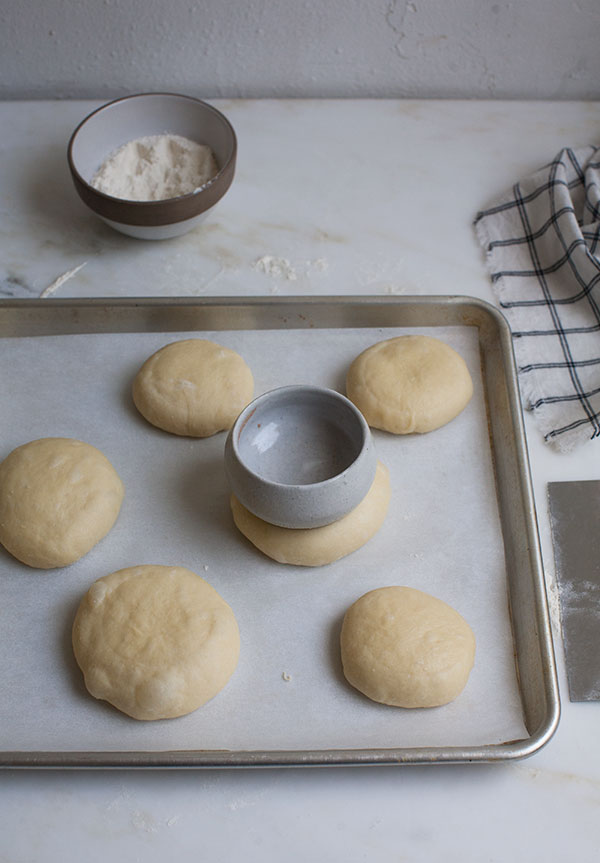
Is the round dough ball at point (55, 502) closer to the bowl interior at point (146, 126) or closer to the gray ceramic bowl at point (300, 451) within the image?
the gray ceramic bowl at point (300, 451)

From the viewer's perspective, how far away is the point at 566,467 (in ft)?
4.43

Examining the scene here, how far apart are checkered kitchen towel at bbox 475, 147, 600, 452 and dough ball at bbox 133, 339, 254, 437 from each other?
52 centimetres

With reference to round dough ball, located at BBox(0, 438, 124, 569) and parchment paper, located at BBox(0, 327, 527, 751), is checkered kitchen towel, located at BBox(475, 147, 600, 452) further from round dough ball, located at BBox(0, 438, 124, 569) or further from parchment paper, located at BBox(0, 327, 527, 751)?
round dough ball, located at BBox(0, 438, 124, 569)

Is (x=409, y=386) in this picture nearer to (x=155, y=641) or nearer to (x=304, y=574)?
(x=304, y=574)

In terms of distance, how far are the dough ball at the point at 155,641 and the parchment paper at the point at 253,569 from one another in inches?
1.5

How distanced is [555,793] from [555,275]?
0.95 metres

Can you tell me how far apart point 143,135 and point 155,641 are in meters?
1.06

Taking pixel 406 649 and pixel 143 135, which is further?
pixel 143 135

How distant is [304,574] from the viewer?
1210mm

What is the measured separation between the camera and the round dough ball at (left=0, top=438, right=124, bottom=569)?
118 centimetres

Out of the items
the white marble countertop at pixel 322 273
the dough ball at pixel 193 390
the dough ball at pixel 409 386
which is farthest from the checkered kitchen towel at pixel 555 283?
the dough ball at pixel 193 390

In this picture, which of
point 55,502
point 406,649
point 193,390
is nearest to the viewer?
point 406,649

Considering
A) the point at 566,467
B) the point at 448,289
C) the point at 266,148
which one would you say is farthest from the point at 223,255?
the point at 566,467

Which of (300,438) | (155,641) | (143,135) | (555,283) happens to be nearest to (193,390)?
(300,438)
